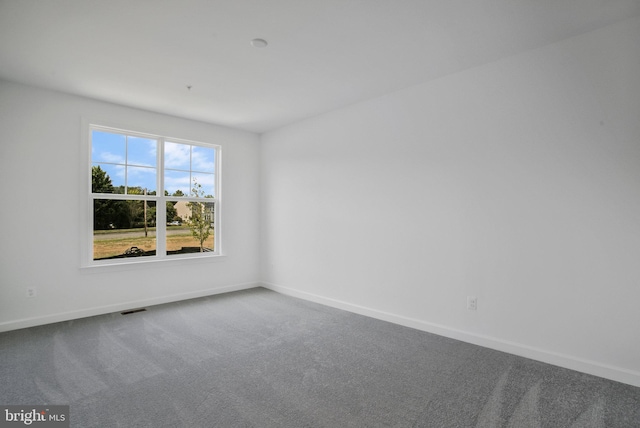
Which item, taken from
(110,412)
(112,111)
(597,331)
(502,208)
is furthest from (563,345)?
(112,111)

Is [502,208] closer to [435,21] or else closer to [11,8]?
[435,21]

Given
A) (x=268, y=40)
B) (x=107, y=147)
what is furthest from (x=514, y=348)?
(x=107, y=147)

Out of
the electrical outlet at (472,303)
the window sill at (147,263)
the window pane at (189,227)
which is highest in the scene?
the window pane at (189,227)

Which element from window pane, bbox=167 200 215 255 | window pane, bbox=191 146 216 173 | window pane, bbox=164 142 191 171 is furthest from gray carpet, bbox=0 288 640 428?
window pane, bbox=191 146 216 173

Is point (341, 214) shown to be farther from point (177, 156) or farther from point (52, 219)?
point (52, 219)

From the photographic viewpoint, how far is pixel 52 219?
3.72m

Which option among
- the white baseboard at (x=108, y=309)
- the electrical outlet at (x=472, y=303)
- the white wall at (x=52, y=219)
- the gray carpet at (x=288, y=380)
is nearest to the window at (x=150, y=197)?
the white wall at (x=52, y=219)

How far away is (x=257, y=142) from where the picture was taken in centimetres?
566

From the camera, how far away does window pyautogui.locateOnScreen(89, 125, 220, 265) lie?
413 cm

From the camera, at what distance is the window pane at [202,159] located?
500 cm

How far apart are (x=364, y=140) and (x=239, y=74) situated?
1.66m

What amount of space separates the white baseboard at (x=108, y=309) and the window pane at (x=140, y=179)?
4.83 feet

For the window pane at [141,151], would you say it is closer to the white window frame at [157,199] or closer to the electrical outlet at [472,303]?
the white window frame at [157,199]

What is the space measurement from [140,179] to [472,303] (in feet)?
14.2
